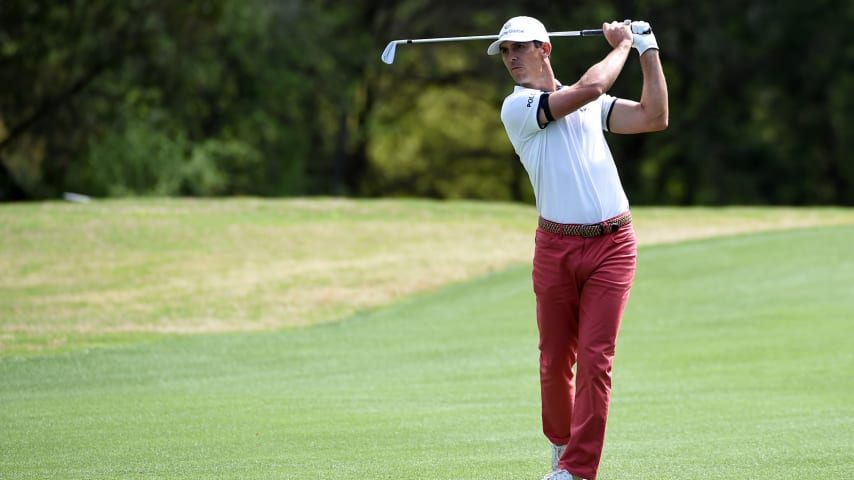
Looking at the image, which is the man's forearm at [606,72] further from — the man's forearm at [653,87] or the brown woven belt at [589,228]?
the brown woven belt at [589,228]

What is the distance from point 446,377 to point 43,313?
6.65 m

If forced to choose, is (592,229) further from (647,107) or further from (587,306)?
(647,107)

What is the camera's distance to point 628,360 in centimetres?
1122

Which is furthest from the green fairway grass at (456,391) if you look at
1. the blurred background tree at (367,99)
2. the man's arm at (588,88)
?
the blurred background tree at (367,99)

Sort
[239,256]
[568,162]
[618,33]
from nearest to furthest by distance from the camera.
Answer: [568,162], [618,33], [239,256]

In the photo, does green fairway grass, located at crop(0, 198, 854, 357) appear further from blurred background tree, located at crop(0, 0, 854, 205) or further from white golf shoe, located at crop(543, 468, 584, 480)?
blurred background tree, located at crop(0, 0, 854, 205)

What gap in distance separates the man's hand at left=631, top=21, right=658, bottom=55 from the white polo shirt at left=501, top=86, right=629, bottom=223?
0.35m

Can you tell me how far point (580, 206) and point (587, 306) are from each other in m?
0.44

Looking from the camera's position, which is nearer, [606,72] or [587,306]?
[606,72]

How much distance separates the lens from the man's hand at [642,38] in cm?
557

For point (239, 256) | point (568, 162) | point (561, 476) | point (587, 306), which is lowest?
point (239, 256)

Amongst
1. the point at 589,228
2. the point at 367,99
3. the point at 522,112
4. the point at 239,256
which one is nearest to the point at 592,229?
the point at 589,228

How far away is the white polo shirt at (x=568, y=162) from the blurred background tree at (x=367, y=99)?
2776 centimetres

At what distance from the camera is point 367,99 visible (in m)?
46.9
